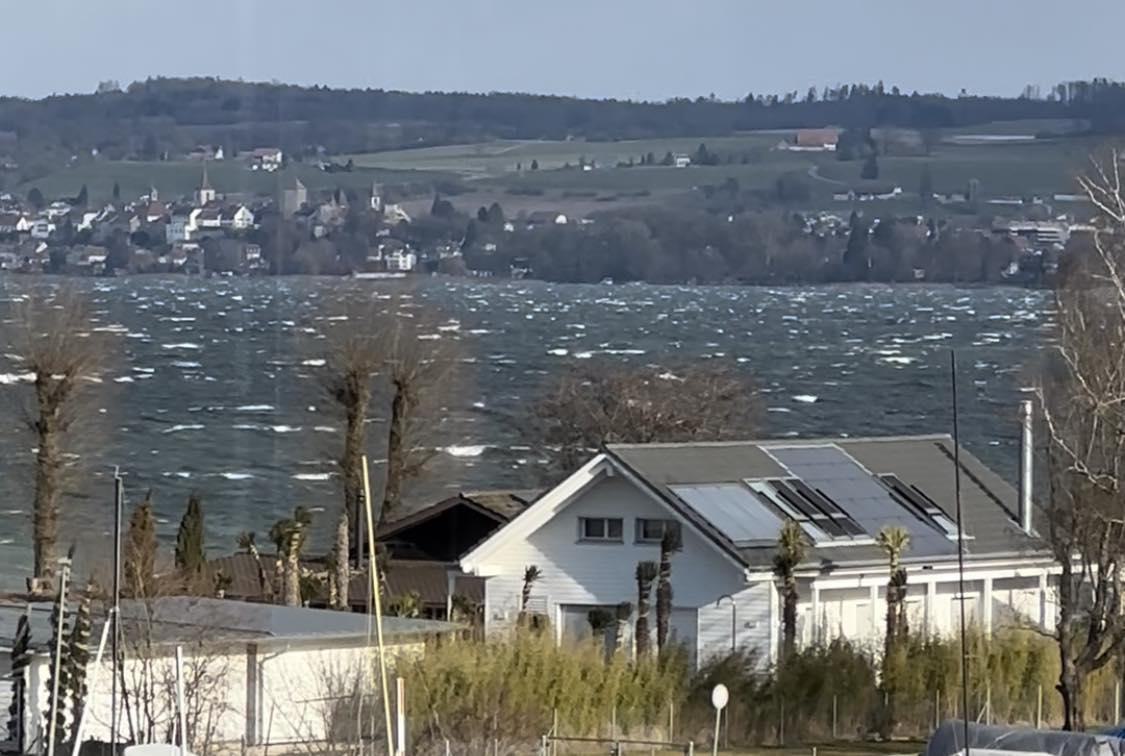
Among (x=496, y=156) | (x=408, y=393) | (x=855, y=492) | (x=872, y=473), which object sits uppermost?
(x=496, y=156)

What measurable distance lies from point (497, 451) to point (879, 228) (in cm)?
6597

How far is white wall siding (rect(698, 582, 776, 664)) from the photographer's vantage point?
1173 inches

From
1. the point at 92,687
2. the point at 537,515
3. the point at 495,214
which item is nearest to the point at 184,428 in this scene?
the point at 495,214

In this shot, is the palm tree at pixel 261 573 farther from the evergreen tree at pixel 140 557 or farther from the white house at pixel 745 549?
the white house at pixel 745 549

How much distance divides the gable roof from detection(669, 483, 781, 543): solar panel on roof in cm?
7

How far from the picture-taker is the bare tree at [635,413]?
5041 cm

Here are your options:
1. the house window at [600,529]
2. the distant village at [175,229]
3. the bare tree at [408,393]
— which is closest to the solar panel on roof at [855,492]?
the house window at [600,529]

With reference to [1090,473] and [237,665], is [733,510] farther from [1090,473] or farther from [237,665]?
[237,665]

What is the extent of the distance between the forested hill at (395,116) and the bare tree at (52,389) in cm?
7095

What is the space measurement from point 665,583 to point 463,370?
48.0 meters

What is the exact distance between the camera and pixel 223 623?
25.8 metres

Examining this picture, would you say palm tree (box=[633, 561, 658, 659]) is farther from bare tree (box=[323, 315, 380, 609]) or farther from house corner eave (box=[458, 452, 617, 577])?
bare tree (box=[323, 315, 380, 609])

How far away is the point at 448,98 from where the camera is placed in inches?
5428

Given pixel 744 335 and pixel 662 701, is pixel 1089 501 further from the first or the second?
pixel 744 335
